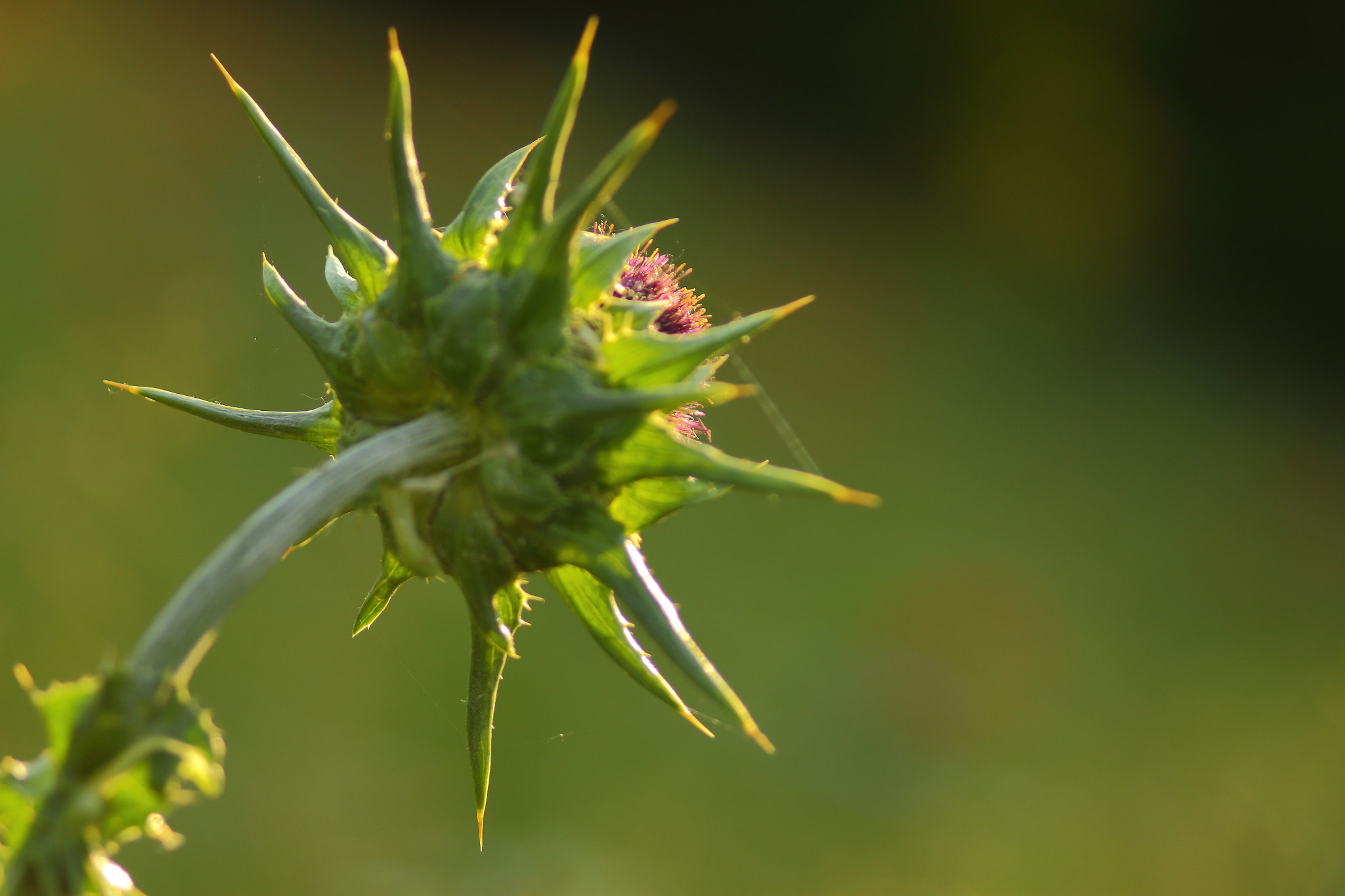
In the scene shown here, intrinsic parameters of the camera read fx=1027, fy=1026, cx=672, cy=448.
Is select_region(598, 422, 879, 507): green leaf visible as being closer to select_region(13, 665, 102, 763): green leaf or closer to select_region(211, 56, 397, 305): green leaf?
select_region(211, 56, 397, 305): green leaf

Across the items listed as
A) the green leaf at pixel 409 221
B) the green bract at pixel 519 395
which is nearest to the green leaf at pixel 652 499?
the green bract at pixel 519 395

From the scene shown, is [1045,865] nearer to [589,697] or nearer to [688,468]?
[589,697]

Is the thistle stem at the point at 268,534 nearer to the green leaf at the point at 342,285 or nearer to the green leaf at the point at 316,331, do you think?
the green leaf at the point at 316,331

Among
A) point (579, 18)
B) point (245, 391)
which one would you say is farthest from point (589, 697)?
point (579, 18)

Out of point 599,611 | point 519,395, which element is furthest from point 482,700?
point 519,395

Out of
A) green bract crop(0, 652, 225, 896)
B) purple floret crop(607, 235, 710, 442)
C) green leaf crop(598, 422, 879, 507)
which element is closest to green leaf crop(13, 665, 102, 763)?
green bract crop(0, 652, 225, 896)

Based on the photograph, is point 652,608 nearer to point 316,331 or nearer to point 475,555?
point 475,555

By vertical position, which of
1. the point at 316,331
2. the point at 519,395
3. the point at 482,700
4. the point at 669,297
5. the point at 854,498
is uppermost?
the point at 316,331
